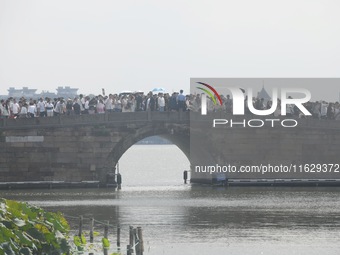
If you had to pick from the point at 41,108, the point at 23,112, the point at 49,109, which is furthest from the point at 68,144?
the point at 23,112

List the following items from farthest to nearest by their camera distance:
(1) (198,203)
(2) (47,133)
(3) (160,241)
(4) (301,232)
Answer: (2) (47,133) → (1) (198,203) → (4) (301,232) → (3) (160,241)

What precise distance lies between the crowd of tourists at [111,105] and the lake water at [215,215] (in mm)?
3974

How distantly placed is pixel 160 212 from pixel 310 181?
632 inches

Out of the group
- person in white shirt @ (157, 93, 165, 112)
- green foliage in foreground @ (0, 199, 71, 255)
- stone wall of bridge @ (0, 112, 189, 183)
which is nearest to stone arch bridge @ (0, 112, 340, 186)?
stone wall of bridge @ (0, 112, 189, 183)

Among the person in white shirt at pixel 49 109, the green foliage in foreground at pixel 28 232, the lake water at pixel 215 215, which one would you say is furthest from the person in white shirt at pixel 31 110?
the green foliage in foreground at pixel 28 232

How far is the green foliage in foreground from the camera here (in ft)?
Result: 53.1

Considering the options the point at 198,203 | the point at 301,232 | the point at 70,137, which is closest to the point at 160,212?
the point at 198,203

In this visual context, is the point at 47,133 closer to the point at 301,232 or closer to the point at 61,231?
the point at 301,232

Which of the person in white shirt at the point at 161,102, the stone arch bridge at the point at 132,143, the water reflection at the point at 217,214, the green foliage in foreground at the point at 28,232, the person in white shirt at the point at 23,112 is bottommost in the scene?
the water reflection at the point at 217,214

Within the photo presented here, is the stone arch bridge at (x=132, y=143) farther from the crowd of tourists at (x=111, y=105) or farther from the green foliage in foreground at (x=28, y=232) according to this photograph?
the green foliage in foreground at (x=28, y=232)

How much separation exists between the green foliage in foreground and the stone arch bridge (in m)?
41.0

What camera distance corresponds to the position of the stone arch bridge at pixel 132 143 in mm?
58219

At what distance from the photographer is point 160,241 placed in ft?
115

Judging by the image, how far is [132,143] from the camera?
60500mm
